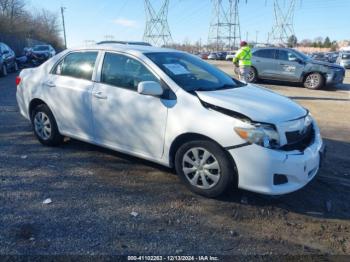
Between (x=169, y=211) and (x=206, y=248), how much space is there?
74cm

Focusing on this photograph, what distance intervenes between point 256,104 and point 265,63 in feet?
39.4

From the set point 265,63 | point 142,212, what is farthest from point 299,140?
point 265,63

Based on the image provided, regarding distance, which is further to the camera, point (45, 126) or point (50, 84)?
point (45, 126)

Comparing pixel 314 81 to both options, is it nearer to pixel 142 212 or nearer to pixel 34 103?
pixel 34 103

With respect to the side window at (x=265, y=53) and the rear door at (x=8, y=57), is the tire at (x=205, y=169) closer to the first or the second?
the side window at (x=265, y=53)

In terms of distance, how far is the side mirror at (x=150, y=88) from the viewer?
13.3 ft

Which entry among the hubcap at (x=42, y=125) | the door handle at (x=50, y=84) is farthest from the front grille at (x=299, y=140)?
the hubcap at (x=42, y=125)

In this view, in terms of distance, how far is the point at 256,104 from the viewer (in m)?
4.04

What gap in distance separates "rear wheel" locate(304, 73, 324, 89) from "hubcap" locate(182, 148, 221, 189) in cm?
1193

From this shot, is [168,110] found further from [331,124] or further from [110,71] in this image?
[331,124]

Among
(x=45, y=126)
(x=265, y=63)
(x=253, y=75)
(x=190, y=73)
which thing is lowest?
(x=253, y=75)

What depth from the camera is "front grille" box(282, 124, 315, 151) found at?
3.82 metres

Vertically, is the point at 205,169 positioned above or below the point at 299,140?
below

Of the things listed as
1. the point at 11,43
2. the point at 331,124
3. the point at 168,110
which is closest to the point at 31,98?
the point at 168,110
